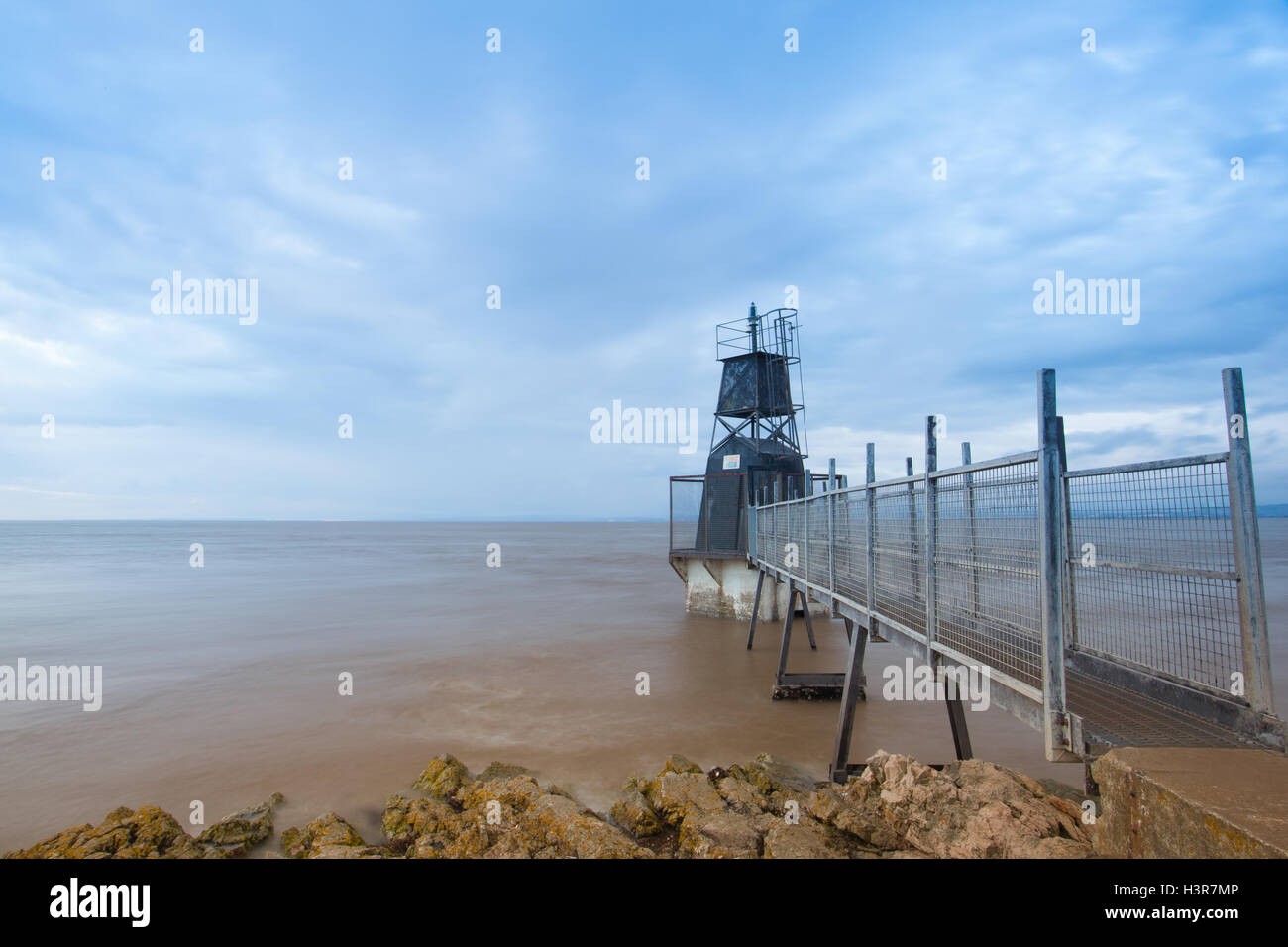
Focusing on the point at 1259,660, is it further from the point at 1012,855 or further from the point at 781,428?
the point at 781,428

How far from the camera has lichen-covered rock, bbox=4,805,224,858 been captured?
5305 millimetres

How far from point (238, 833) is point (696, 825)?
431cm

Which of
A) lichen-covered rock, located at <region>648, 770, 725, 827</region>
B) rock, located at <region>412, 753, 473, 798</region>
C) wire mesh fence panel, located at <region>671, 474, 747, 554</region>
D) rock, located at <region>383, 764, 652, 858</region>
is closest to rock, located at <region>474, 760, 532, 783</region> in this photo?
rock, located at <region>412, 753, 473, 798</region>

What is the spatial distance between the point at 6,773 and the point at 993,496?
39.3 ft

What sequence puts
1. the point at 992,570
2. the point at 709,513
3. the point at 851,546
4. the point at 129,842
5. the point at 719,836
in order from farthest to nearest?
1. the point at 709,513
2. the point at 851,546
3. the point at 129,842
4. the point at 719,836
5. the point at 992,570

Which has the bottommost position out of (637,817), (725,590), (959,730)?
(637,817)

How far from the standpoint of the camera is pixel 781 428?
20.8 m

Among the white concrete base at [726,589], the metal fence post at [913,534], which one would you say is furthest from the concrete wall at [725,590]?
the metal fence post at [913,534]

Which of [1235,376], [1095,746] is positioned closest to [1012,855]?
[1095,746]

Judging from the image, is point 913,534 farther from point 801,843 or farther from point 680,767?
point 680,767

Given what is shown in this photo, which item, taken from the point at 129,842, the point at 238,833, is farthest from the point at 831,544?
the point at 129,842

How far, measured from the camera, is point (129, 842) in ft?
17.9

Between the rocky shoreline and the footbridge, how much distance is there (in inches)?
37.7

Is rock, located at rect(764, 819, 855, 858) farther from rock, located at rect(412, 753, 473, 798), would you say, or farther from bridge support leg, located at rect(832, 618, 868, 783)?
rock, located at rect(412, 753, 473, 798)
